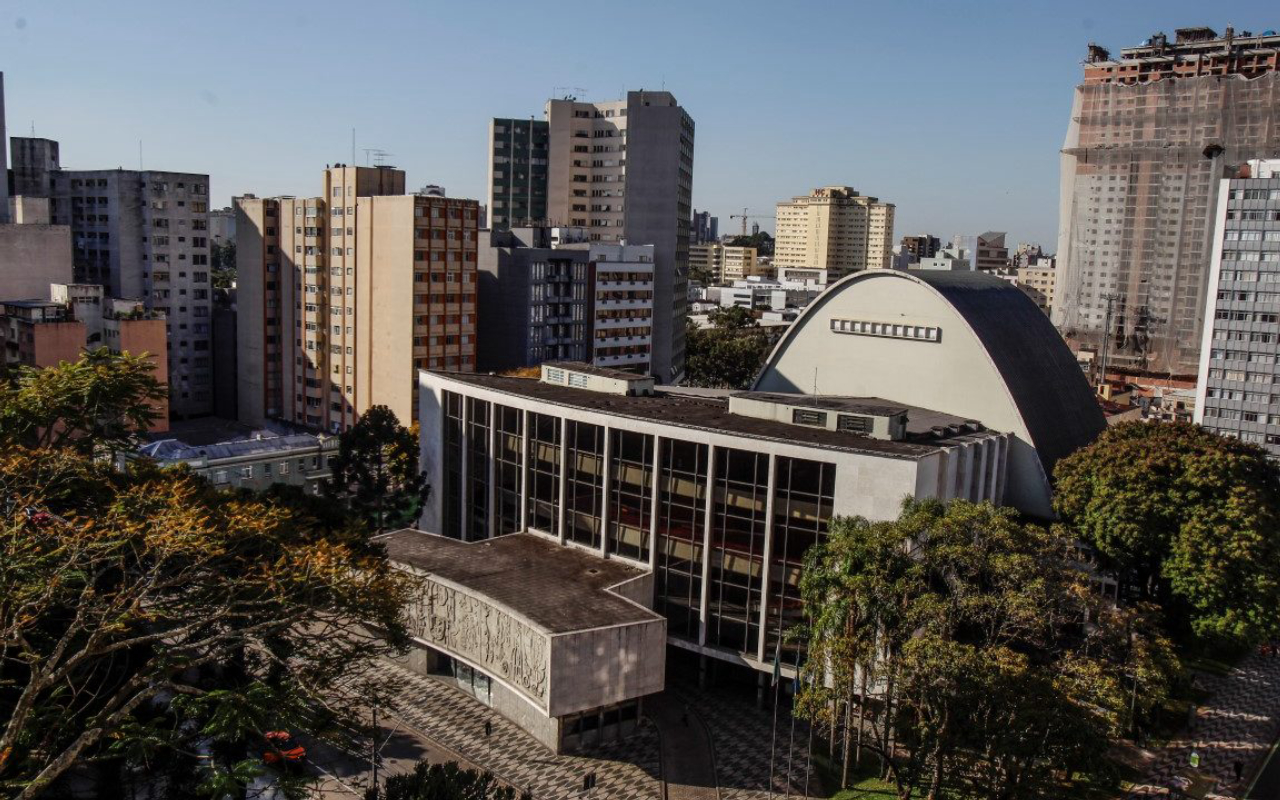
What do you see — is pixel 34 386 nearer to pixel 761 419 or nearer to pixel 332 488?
pixel 332 488

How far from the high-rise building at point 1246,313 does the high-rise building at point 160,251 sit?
→ 98.7 meters

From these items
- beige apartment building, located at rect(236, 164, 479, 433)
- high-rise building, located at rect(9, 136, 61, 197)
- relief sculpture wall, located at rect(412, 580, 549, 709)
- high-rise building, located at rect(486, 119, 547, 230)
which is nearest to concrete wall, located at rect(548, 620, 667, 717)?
relief sculpture wall, located at rect(412, 580, 549, 709)

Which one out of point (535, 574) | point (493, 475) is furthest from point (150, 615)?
point (493, 475)

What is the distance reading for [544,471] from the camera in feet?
181

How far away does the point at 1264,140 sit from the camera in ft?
393

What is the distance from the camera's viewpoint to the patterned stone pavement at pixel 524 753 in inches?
1646

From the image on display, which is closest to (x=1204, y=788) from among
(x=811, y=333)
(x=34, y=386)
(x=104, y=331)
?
(x=811, y=333)

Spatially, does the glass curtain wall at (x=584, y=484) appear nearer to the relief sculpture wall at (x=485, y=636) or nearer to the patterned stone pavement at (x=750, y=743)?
the relief sculpture wall at (x=485, y=636)

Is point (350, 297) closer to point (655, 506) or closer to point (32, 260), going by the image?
point (32, 260)

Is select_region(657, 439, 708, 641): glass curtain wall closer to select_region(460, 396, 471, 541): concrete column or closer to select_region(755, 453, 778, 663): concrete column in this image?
select_region(755, 453, 778, 663): concrete column

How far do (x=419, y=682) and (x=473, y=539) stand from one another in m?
11.2

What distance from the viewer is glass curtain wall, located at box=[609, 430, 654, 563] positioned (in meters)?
50.7

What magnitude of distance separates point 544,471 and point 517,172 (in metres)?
99.7

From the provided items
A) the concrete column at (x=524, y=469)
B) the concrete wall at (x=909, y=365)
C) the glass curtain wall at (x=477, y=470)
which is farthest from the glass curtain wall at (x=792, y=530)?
the glass curtain wall at (x=477, y=470)
